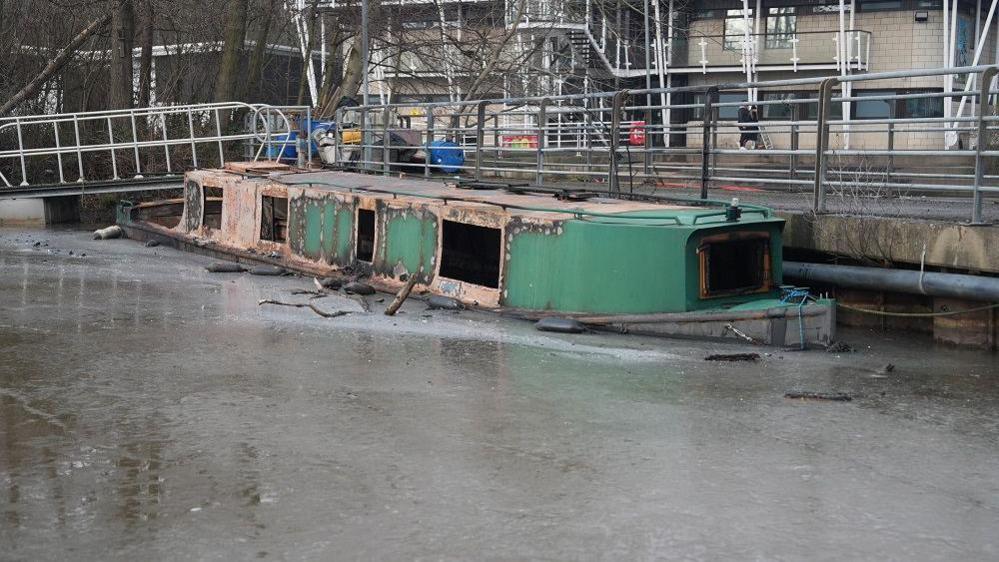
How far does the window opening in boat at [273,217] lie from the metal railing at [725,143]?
237 centimetres

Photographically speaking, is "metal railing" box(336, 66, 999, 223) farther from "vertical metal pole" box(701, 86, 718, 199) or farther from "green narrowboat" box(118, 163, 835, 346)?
"green narrowboat" box(118, 163, 835, 346)

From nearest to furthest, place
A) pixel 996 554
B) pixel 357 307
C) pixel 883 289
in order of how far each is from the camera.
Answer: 1. pixel 996 554
2. pixel 883 289
3. pixel 357 307

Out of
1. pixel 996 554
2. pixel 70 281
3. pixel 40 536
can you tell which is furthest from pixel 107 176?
pixel 996 554

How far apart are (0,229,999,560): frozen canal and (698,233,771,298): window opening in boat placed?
986mm

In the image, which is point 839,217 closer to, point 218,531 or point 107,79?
point 218,531

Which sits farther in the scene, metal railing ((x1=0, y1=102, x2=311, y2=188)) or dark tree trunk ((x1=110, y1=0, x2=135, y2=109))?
dark tree trunk ((x1=110, y1=0, x2=135, y2=109))

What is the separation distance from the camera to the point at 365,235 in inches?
672

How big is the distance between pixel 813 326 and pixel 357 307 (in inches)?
220

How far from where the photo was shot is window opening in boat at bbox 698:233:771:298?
1306 centimetres

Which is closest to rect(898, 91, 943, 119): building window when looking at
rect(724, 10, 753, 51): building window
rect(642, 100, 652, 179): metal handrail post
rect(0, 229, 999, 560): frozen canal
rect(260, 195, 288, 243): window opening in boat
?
rect(724, 10, 753, 51): building window

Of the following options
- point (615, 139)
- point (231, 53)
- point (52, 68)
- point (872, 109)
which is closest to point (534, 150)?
point (615, 139)

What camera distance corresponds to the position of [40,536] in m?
6.66

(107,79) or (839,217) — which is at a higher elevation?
(107,79)

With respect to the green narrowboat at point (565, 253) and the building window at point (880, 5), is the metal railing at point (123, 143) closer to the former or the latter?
the green narrowboat at point (565, 253)
